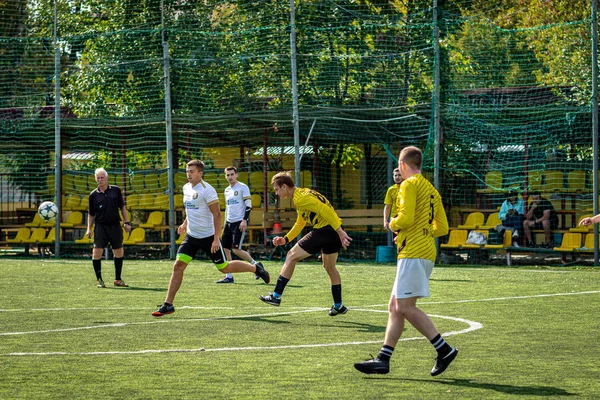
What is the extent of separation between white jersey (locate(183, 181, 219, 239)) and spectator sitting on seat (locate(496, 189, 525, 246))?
11530mm

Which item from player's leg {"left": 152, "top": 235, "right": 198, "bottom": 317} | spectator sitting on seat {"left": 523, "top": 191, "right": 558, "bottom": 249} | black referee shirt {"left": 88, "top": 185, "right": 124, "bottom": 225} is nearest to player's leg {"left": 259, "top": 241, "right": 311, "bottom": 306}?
player's leg {"left": 152, "top": 235, "right": 198, "bottom": 317}

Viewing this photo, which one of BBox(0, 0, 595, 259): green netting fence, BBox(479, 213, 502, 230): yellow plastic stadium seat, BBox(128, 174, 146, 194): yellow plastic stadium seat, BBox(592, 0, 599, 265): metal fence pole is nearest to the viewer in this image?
BBox(592, 0, 599, 265): metal fence pole

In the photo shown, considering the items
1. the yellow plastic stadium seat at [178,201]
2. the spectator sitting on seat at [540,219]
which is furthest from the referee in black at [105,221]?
the spectator sitting on seat at [540,219]

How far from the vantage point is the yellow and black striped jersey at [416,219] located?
25.6 ft

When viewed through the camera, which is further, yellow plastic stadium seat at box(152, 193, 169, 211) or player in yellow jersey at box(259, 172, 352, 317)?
yellow plastic stadium seat at box(152, 193, 169, 211)

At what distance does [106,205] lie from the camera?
17188mm

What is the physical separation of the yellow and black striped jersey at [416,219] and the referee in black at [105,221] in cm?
982

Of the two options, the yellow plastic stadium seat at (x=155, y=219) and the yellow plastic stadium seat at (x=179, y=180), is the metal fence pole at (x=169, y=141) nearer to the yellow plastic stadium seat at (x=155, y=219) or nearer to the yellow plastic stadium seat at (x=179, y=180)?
the yellow plastic stadium seat at (x=155, y=219)

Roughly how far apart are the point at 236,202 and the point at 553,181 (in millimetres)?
10236

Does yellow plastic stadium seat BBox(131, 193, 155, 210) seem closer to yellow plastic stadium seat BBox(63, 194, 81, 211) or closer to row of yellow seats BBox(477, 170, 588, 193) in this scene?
yellow plastic stadium seat BBox(63, 194, 81, 211)

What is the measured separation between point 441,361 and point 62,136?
22.0 m

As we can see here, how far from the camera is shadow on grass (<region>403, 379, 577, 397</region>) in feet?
23.2

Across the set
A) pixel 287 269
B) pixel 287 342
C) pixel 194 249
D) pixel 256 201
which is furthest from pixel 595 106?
pixel 287 342

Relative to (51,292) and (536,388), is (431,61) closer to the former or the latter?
(51,292)
